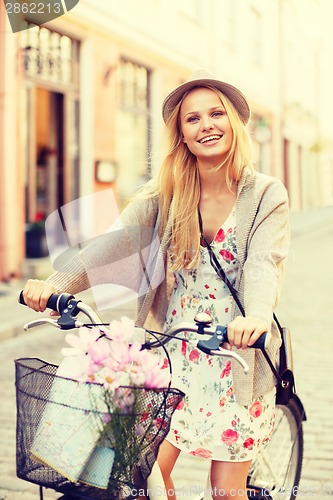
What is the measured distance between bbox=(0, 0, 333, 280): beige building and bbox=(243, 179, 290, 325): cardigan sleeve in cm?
518

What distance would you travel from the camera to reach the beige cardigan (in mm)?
2160

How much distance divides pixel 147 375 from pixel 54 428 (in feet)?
0.78

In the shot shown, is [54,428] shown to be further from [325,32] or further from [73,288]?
[325,32]

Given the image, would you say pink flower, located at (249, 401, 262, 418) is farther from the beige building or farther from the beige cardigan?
the beige building

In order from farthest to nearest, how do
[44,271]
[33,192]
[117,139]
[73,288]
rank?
[117,139]
[33,192]
[44,271]
[73,288]

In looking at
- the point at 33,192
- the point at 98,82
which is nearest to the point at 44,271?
the point at 33,192

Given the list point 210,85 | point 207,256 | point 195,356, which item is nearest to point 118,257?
point 207,256

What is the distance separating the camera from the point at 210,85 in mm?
2309

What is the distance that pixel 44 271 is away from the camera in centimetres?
1074

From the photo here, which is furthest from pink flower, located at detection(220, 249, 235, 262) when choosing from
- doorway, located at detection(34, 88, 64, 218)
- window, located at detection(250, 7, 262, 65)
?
window, located at detection(250, 7, 262, 65)

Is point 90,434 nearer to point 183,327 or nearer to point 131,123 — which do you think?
point 183,327

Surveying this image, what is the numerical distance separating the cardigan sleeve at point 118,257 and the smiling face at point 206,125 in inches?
9.2

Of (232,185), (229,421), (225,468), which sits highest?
(232,185)

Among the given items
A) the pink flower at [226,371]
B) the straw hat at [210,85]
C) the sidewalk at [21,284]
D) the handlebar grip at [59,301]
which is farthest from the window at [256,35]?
the handlebar grip at [59,301]
